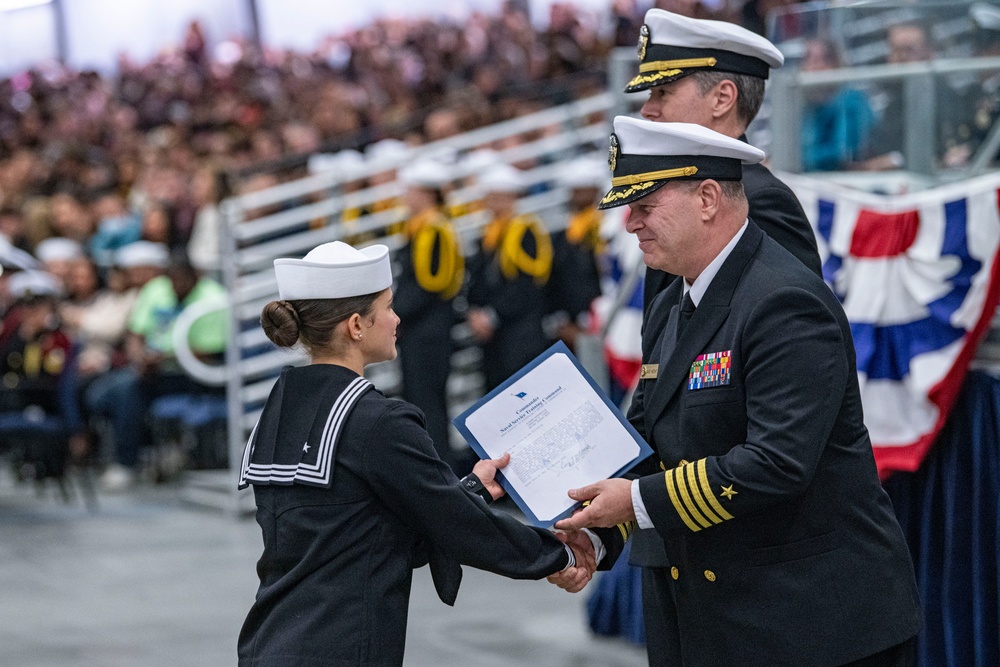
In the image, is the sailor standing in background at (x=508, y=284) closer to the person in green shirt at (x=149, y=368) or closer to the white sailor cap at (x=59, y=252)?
the person in green shirt at (x=149, y=368)

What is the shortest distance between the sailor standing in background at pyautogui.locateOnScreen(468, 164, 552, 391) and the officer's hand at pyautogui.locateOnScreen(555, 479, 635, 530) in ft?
18.0

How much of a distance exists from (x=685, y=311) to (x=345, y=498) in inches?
29.1

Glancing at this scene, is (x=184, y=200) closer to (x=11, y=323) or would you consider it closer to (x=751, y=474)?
(x=11, y=323)

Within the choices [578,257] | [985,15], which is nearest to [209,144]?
[578,257]

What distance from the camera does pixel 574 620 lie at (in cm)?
585

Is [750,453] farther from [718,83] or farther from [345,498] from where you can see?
[718,83]

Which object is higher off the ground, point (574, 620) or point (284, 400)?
point (284, 400)

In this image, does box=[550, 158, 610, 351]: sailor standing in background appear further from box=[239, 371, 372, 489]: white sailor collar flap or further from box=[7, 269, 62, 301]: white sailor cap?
box=[239, 371, 372, 489]: white sailor collar flap

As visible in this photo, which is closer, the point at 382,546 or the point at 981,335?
the point at 382,546

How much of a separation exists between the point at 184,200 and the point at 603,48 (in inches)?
179

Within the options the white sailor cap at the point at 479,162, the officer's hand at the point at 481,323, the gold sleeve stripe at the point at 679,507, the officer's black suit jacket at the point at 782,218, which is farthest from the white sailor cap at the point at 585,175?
the gold sleeve stripe at the point at 679,507

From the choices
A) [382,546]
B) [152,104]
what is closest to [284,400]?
[382,546]

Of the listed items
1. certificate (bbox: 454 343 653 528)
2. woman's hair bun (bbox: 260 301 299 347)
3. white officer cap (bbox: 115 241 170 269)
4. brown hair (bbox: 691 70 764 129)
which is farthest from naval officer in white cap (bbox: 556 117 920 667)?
white officer cap (bbox: 115 241 170 269)

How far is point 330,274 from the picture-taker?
2.68 m
